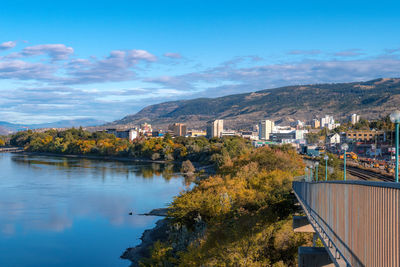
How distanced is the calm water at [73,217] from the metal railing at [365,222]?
49.5ft

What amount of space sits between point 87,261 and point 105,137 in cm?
9047

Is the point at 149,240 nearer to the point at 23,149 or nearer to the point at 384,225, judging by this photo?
the point at 384,225

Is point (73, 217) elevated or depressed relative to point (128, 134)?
depressed

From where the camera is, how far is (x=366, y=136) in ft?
249

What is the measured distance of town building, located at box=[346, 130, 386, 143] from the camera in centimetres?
7000

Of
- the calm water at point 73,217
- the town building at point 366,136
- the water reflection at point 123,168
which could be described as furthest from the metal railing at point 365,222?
the town building at point 366,136

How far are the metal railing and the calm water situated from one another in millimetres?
15080

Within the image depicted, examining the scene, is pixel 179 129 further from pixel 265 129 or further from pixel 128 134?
pixel 265 129

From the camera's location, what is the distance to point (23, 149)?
4414 inches

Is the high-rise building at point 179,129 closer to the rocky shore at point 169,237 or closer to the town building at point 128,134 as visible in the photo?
the town building at point 128,134

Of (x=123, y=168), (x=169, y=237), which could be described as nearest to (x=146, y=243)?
(x=169, y=237)

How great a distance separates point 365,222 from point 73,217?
1042 inches

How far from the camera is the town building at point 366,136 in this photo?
2756 inches

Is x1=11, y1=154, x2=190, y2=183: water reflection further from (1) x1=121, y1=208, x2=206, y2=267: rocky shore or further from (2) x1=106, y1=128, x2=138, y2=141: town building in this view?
(2) x1=106, y1=128, x2=138, y2=141: town building
